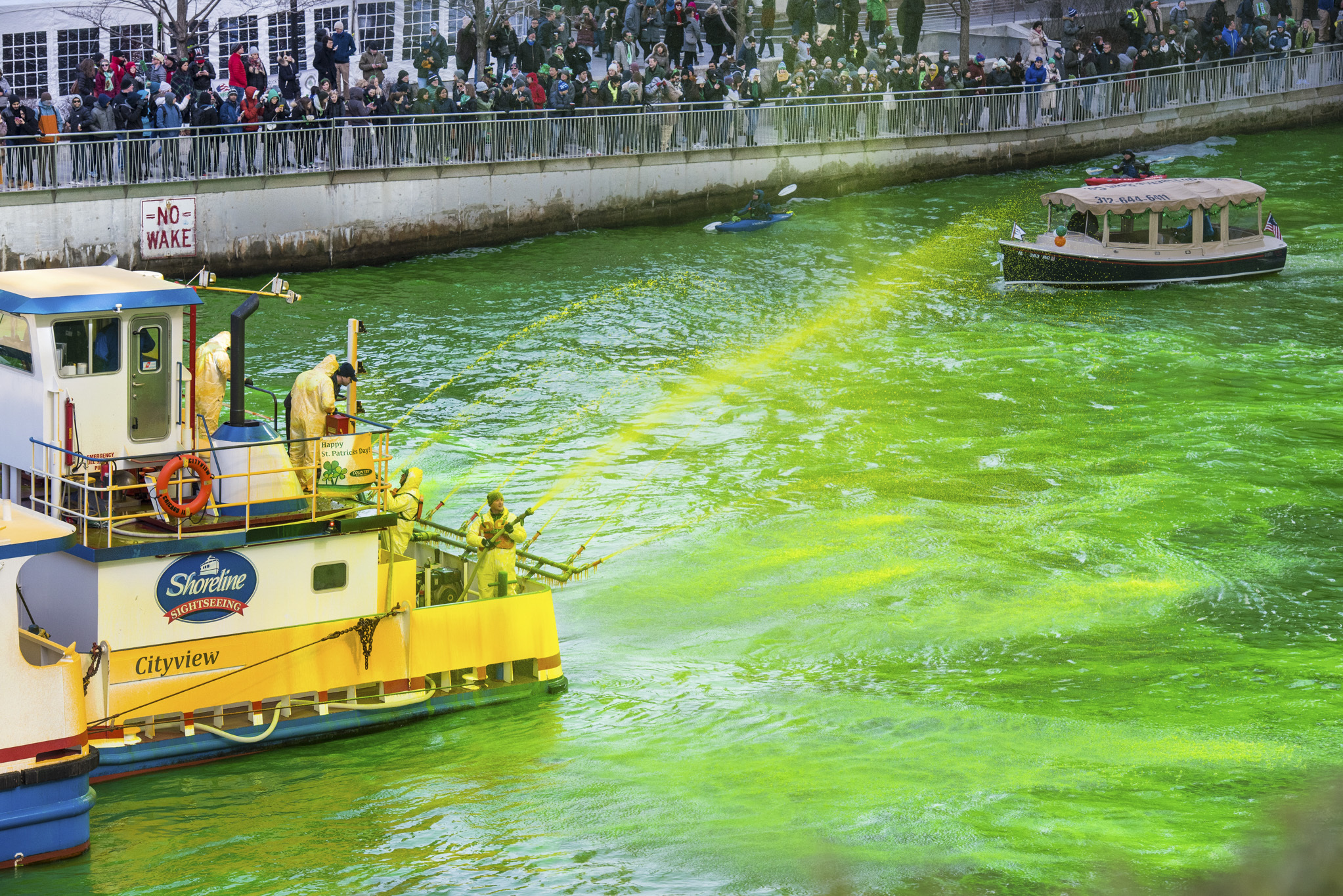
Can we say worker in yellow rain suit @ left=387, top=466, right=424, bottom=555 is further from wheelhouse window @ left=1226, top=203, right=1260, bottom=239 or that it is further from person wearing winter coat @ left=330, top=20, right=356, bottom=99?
wheelhouse window @ left=1226, top=203, right=1260, bottom=239

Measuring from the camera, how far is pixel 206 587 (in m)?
15.8

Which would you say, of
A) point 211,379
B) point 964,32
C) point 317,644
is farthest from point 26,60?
point 317,644

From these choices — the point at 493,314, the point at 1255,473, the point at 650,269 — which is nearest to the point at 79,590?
the point at 1255,473

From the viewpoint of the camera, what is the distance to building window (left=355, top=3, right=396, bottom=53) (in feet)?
171

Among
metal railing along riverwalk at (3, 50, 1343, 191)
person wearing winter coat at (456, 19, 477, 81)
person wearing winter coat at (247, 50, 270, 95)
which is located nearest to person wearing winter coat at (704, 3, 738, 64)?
metal railing along riverwalk at (3, 50, 1343, 191)

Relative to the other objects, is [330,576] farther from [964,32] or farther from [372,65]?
[964,32]

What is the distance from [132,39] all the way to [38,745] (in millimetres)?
38764

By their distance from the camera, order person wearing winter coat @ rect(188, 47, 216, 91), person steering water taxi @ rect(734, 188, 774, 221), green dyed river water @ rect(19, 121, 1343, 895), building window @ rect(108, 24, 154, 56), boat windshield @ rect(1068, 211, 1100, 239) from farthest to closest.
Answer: building window @ rect(108, 24, 154, 56) → person steering water taxi @ rect(734, 188, 774, 221) → boat windshield @ rect(1068, 211, 1100, 239) → person wearing winter coat @ rect(188, 47, 216, 91) → green dyed river water @ rect(19, 121, 1343, 895)

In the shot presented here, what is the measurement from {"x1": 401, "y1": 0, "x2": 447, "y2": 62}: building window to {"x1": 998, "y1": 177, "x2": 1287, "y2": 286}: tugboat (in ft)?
71.1

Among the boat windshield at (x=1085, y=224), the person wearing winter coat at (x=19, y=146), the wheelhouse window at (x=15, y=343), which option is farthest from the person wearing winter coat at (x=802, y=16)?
the wheelhouse window at (x=15, y=343)

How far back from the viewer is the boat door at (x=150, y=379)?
53.8 ft

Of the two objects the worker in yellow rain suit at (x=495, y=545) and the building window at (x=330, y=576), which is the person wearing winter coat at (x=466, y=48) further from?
the building window at (x=330, y=576)

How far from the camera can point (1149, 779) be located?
1617 cm

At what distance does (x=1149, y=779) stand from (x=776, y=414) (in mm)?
16131
